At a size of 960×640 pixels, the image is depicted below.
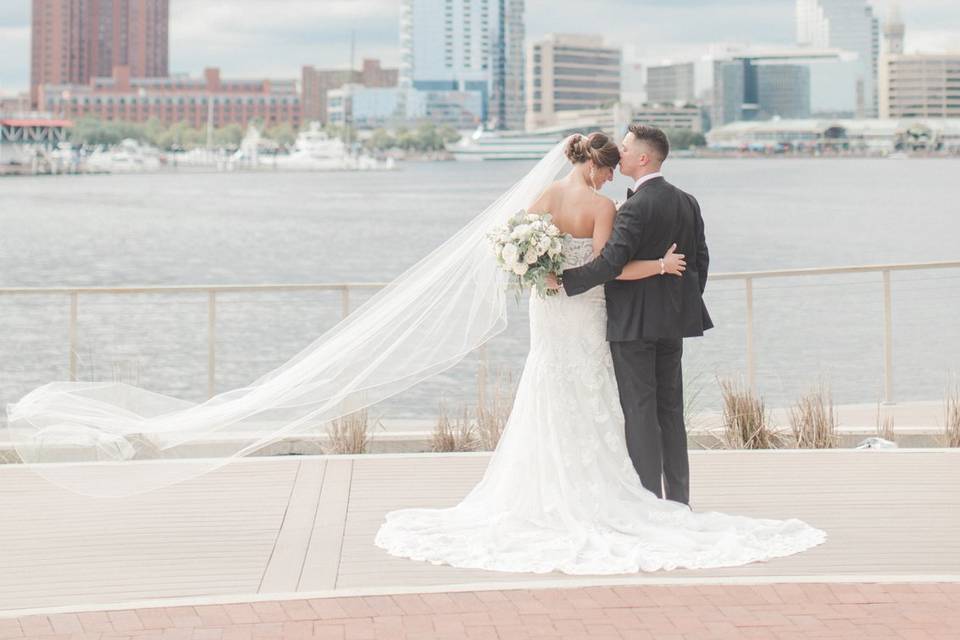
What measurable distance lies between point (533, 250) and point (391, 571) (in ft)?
6.00

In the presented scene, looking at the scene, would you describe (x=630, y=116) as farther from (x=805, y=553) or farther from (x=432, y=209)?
(x=805, y=553)

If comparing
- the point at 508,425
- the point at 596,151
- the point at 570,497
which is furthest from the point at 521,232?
the point at 570,497

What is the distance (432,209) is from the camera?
98.1m

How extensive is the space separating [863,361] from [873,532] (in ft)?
72.1

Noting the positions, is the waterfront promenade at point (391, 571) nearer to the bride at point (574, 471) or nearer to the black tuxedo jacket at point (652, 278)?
the bride at point (574, 471)

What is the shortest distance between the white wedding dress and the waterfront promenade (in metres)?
0.25

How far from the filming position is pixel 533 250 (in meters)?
6.90

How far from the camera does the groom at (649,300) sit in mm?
6895

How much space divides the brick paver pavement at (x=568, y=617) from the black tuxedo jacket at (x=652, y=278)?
163cm

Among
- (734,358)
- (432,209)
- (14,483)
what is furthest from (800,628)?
(432,209)

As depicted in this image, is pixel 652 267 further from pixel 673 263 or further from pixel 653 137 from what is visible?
pixel 653 137

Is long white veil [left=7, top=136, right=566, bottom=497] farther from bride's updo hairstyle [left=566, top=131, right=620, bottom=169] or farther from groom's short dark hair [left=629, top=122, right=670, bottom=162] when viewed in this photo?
groom's short dark hair [left=629, top=122, right=670, bottom=162]

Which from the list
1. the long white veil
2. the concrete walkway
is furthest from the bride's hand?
the concrete walkway

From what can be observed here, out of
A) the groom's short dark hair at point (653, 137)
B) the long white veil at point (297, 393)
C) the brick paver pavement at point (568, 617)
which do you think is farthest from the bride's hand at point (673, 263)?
the brick paver pavement at point (568, 617)
